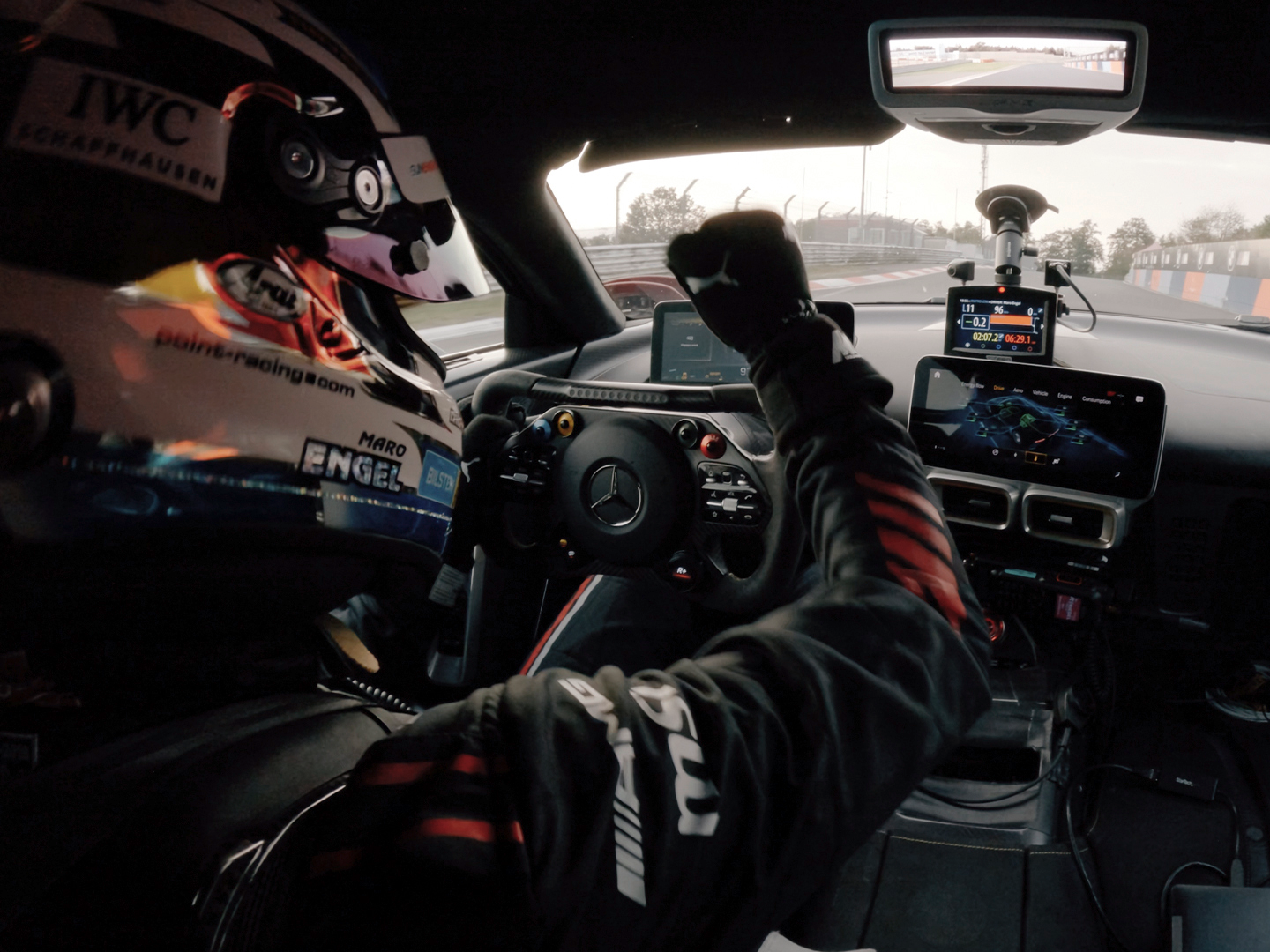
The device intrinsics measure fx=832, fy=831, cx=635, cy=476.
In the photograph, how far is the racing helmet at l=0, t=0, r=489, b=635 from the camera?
2.00ft

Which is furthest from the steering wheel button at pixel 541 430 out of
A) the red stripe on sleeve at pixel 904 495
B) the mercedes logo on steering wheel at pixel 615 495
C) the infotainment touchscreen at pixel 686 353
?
the red stripe on sleeve at pixel 904 495

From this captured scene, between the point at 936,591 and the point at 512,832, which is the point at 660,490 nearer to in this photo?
the point at 936,591

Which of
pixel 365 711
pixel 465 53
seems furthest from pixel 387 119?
pixel 465 53

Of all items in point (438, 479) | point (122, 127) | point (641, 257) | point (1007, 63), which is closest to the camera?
point (122, 127)

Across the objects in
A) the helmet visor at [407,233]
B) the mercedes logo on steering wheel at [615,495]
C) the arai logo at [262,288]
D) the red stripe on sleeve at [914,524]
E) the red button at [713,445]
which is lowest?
the mercedes logo on steering wheel at [615,495]

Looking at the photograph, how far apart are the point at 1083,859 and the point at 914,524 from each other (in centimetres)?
201

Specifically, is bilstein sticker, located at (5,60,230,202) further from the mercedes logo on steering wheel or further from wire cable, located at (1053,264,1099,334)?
wire cable, located at (1053,264,1099,334)

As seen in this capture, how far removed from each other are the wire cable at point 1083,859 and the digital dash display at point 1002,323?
1.18m

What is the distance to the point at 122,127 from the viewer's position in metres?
0.65

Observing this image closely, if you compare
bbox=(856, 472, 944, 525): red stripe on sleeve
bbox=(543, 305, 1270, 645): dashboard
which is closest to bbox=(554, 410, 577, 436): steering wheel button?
bbox=(543, 305, 1270, 645): dashboard

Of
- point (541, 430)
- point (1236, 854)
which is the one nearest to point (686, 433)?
point (541, 430)

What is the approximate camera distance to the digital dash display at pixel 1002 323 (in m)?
2.25

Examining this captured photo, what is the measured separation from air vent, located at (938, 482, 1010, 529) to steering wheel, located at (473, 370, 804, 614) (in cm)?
70

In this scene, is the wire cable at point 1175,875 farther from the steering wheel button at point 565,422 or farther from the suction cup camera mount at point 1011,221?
the steering wheel button at point 565,422
